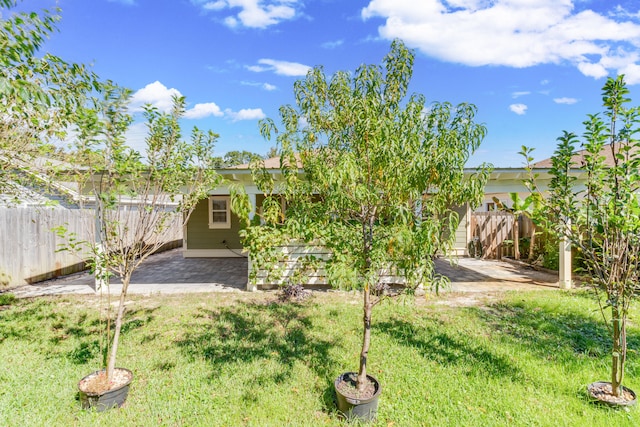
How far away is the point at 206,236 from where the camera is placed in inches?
485

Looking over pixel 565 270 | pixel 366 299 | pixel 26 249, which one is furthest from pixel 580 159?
pixel 26 249

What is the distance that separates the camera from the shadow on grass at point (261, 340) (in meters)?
3.59

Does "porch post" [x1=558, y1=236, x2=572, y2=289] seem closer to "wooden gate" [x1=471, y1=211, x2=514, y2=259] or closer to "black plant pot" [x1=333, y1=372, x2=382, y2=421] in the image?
"wooden gate" [x1=471, y1=211, x2=514, y2=259]

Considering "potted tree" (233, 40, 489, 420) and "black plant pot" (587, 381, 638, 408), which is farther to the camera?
"black plant pot" (587, 381, 638, 408)

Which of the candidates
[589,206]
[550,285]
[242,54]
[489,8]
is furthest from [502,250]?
[242,54]

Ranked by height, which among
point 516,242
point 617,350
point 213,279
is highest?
point 516,242

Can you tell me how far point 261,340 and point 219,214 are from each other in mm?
8856

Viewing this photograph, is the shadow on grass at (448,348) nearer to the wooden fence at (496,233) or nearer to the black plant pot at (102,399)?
the black plant pot at (102,399)

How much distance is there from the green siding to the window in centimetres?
16

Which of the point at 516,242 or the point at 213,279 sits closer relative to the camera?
the point at 213,279

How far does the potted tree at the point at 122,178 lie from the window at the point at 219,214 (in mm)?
→ 9041

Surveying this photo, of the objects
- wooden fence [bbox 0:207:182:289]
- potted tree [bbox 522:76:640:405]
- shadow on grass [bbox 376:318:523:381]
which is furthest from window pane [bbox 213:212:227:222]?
potted tree [bbox 522:76:640:405]

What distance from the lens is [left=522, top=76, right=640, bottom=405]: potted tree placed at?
2506mm

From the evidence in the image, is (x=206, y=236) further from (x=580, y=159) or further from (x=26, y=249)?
(x=580, y=159)
